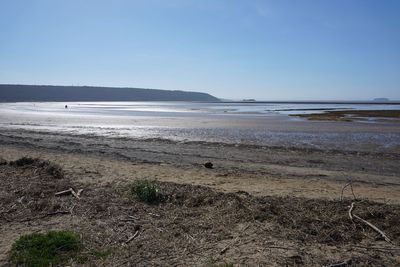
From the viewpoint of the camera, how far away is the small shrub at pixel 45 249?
461 cm

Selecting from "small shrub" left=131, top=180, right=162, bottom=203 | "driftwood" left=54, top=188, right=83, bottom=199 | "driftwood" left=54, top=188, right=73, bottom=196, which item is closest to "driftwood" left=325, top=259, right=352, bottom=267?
"small shrub" left=131, top=180, right=162, bottom=203

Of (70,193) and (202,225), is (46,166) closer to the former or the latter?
(70,193)

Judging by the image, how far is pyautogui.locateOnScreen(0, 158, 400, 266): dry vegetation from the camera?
480 cm

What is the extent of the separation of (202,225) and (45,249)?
92.8 inches

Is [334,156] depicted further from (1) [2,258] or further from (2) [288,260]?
(1) [2,258]

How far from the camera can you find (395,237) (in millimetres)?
5445

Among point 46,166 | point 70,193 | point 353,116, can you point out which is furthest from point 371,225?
point 353,116

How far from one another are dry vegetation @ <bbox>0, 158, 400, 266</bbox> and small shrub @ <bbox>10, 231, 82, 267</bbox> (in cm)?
18

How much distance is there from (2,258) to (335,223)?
493cm

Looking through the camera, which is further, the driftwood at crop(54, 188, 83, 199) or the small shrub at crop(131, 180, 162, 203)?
the driftwood at crop(54, 188, 83, 199)

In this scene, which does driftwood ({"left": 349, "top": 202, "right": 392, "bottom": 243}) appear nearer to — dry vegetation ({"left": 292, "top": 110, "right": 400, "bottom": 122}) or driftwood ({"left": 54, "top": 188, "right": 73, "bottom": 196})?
driftwood ({"left": 54, "top": 188, "right": 73, "bottom": 196})

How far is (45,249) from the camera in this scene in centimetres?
486

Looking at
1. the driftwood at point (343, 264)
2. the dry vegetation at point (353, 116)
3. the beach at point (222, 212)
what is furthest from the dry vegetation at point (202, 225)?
A: the dry vegetation at point (353, 116)

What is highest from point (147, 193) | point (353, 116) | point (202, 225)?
point (353, 116)
